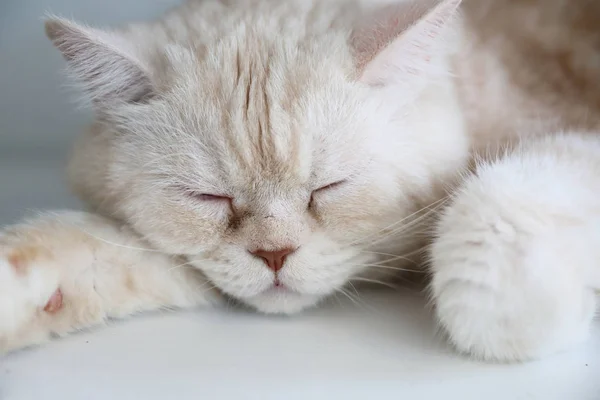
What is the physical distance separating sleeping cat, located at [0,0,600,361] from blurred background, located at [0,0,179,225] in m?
0.76

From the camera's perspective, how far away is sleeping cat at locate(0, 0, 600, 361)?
1080mm

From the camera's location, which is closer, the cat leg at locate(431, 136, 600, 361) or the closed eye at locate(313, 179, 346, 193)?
the cat leg at locate(431, 136, 600, 361)

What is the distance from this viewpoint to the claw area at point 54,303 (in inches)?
44.4

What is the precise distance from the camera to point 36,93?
222cm

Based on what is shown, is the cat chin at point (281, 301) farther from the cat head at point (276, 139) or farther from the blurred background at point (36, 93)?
the blurred background at point (36, 93)

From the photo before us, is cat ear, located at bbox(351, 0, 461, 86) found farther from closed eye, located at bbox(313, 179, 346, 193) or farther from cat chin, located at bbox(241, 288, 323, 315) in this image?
cat chin, located at bbox(241, 288, 323, 315)

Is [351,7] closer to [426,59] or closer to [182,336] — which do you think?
[426,59]

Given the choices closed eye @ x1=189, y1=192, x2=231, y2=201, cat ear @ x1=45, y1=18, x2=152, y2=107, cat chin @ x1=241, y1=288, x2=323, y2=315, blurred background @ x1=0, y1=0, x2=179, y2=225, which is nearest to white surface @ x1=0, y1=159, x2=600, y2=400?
cat chin @ x1=241, y1=288, x2=323, y2=315

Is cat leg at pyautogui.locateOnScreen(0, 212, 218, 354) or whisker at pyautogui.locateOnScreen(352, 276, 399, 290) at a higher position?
cat leg at pyautogui.locateOnScreen(0, 212, 218, 354)

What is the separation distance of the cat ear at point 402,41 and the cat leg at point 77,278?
0.51 metres

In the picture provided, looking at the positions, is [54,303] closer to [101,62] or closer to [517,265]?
[101,62]

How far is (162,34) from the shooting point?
1.34 meters

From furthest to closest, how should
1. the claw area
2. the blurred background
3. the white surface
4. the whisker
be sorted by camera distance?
the blurred background → the whisker → the claw area → the white surface

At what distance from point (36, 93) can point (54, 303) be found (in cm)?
129
